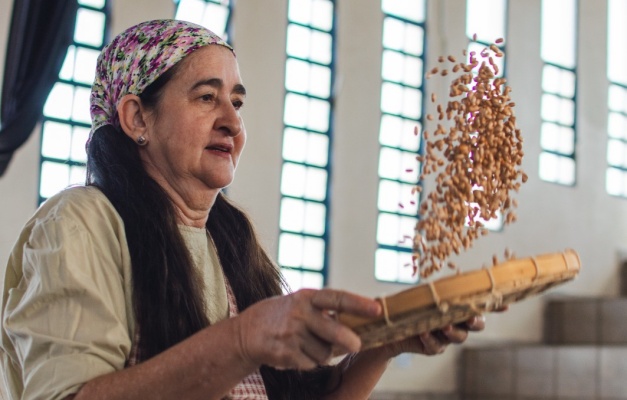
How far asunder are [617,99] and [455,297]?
32.4 feet

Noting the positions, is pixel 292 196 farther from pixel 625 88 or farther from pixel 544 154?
pixel 625 88

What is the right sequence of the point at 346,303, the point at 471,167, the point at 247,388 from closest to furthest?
the point at 346,303 < the point at 471,167 < the point at 247,388

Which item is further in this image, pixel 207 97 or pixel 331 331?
pixel 207 97

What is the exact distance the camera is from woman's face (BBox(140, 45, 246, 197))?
167cm

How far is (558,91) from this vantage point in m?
9.95

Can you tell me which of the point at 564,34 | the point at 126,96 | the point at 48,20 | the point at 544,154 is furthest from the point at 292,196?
the point at 126,96

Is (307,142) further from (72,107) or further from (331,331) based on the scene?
(331,331)

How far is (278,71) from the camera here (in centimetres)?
784

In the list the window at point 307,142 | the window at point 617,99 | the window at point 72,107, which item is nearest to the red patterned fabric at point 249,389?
the window at point 72,107

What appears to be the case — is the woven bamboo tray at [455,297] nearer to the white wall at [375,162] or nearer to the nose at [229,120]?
the nose at [229,120]

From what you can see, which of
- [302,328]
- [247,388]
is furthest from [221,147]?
[302,328]

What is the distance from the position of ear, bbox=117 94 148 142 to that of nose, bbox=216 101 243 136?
0.14m

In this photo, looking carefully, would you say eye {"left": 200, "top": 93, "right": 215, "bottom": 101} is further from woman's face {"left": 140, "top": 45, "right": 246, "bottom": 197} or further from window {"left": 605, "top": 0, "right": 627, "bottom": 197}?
window {"left": 605, "top": 0, "right": 627, "bottom": 197}

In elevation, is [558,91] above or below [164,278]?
above
